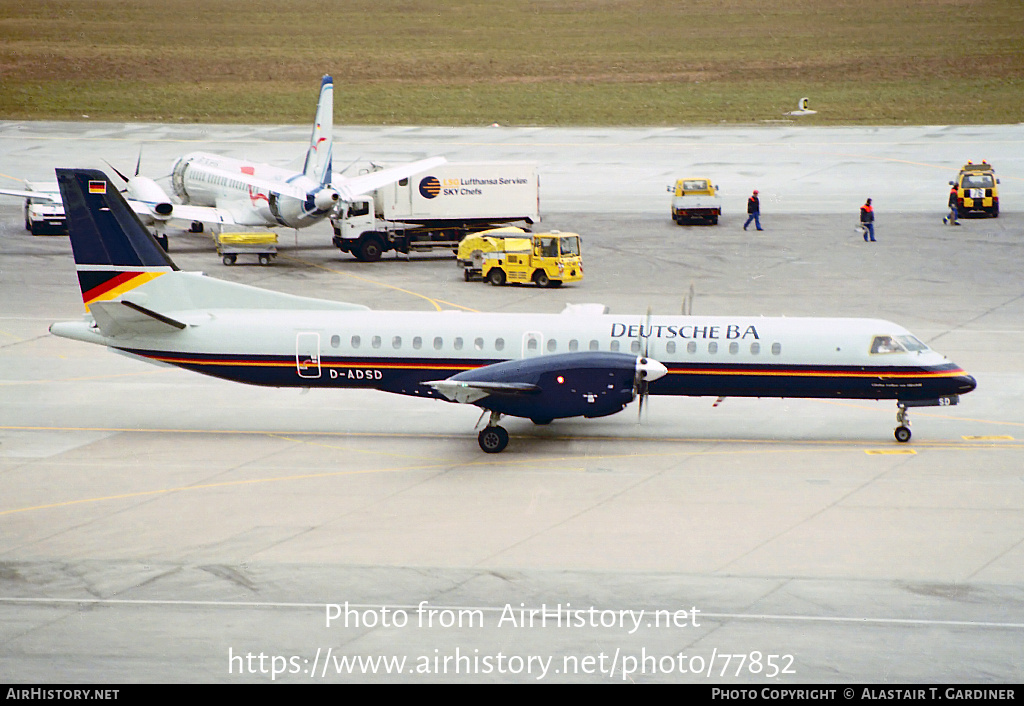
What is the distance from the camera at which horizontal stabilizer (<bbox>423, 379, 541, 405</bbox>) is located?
2859 cm

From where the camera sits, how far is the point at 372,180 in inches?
2153

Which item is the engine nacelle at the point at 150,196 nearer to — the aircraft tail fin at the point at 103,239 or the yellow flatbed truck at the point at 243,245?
the yellow flatbed truck at the point at 243,245

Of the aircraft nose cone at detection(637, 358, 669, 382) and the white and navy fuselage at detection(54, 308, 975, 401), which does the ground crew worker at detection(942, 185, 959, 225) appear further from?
the aircraft nose cone at detection(637, 358, 669, 382)

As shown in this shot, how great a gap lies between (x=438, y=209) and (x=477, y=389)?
2747 centimetres

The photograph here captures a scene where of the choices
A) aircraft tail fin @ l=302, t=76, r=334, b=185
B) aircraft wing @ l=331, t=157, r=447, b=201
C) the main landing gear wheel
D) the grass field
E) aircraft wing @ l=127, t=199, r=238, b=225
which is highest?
the grass field

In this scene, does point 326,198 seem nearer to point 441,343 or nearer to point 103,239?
point 103,239

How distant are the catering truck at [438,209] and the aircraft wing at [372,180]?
33 cm

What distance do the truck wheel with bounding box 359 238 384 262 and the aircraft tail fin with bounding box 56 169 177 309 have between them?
2255 centimetres

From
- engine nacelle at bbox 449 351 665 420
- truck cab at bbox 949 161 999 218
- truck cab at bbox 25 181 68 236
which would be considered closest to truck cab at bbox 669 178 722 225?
truck cab at bbox 949 161 999 218

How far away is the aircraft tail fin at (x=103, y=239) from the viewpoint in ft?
102

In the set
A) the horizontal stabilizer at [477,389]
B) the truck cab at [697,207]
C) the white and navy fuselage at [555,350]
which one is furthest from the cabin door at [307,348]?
the truck cab at [697,207]

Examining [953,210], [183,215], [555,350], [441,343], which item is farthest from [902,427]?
[183,215]

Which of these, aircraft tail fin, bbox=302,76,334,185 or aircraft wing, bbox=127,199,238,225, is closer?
aircraft tail fin, bbox=302,76,334,185
